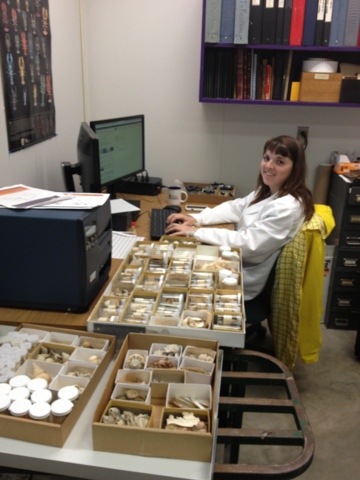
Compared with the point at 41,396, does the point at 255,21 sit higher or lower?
higher

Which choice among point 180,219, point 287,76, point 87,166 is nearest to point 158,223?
point 180,219

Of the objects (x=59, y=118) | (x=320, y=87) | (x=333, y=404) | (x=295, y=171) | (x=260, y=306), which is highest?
(x=320, y=87)

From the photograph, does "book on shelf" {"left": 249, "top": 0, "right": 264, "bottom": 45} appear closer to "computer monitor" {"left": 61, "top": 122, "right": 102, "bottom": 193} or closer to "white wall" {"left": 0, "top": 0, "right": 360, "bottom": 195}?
"white wall" {"left": 0, "top": 0, "right": 360, "bottom": 195}

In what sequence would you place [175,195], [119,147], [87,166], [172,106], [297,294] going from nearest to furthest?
[87,166]
[297,294]
[119,147]
[175,195]
[172,106]

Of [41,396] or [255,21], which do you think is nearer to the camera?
[41,396]

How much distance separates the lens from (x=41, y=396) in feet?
3.34

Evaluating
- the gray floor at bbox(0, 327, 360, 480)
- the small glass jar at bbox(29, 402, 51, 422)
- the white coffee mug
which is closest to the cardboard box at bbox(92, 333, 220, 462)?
the small glass jar at bbox(29, 402, 51, 422)

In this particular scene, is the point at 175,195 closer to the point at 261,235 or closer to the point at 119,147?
the point at 119,147

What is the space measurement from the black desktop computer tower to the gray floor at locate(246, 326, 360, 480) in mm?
1275

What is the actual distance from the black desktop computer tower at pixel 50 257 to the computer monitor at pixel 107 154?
19.8 inches

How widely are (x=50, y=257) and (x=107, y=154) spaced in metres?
1.25

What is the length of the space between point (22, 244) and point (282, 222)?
1135 millimetres

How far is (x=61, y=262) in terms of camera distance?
1.29 metres

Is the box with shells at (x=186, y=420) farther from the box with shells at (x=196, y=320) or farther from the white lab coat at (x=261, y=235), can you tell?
the white lab coat at (x=261, y=235)
